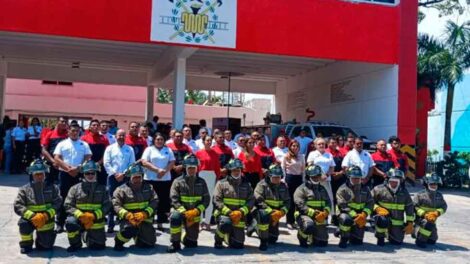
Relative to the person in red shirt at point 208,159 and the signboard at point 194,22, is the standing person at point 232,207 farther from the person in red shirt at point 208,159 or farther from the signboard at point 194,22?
the signboard at point 194,22

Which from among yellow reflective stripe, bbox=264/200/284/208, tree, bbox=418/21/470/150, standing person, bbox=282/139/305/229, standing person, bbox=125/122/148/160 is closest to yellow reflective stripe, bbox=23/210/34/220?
standing person, bbox=125/122/148/160

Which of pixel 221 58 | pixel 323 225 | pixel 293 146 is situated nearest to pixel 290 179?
pixel 293 146

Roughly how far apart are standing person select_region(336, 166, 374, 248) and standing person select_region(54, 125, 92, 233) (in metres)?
4.19

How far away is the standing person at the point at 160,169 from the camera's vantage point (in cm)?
904

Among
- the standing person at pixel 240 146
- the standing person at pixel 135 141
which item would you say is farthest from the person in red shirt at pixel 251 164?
the standing person at pixel 135 141

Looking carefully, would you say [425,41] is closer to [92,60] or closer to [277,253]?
[92,60]

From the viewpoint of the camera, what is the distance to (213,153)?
31.6ft

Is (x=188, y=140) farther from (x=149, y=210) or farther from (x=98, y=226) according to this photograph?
(x=98, y=226)

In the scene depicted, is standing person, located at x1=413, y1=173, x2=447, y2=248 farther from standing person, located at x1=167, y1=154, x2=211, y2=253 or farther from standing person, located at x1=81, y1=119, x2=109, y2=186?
standing person, located at x1=81, y1=119, x2=109, y2=186

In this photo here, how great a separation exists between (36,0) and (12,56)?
860 centimetres

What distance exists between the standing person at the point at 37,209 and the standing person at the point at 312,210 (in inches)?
142

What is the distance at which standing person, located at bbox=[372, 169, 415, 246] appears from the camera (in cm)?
887

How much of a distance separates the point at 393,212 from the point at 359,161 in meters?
1.37

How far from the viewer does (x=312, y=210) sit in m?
8.50
